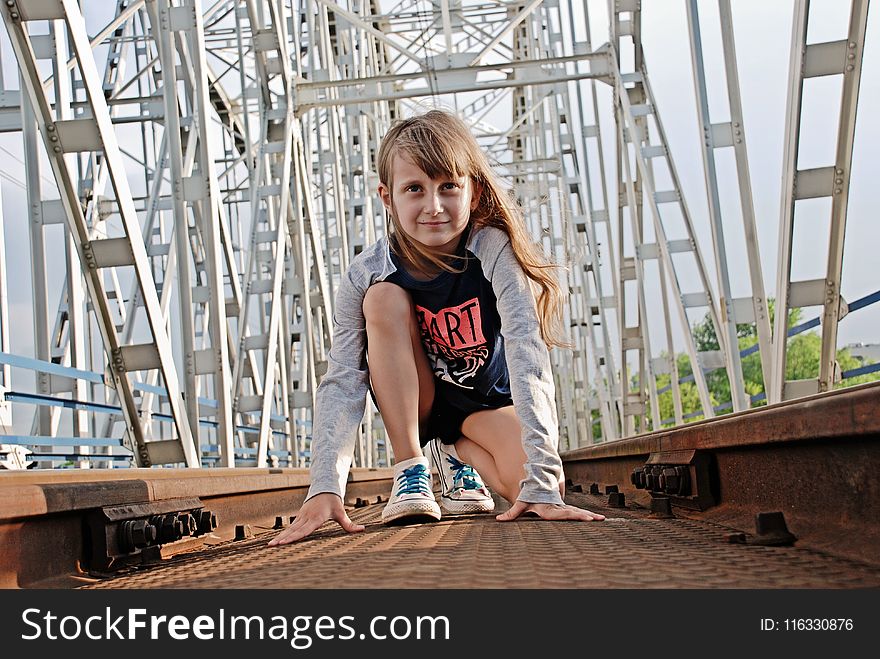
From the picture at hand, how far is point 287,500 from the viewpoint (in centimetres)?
357

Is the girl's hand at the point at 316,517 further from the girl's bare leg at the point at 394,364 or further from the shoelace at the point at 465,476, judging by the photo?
the shoelace at the point at 465,476

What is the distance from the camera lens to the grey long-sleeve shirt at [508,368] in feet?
6.84

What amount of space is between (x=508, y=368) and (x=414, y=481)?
0.36 metres

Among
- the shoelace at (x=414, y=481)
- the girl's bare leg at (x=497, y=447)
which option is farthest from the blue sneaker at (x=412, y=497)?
the girl's bare leg at (x=497, y=447)

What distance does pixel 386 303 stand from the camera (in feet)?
7.72

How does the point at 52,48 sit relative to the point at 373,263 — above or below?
above

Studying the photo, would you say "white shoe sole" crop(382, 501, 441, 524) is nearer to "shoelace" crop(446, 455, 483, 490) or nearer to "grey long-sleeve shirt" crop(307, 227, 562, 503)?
"grey long-sleeve shirt" crop(307, 227, 562, 503)

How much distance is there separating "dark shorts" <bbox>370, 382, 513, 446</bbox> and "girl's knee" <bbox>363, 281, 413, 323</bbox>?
0.37 m

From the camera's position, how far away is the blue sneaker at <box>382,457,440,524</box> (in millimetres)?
2172
